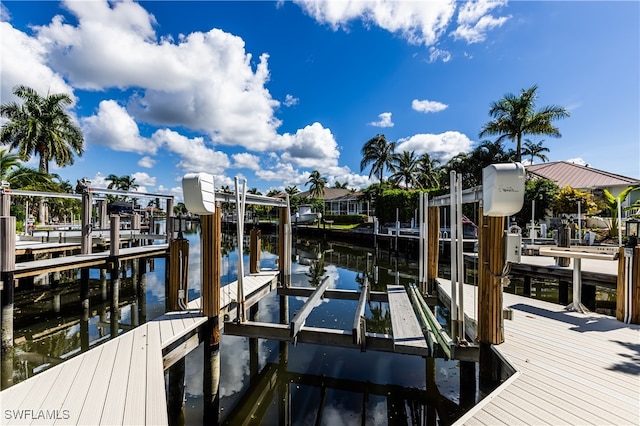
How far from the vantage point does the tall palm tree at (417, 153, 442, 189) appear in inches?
1468

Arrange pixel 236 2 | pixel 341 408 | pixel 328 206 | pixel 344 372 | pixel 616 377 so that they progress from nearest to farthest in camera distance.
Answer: pixel 616 377
pixel 341 408
pixel 344 372
pixel 236 2
pixel 328 206

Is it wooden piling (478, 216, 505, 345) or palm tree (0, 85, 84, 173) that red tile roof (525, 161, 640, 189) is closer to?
wooden piling (478, 216, 505, 345)

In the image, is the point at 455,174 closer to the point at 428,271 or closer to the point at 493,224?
the point at 493,224

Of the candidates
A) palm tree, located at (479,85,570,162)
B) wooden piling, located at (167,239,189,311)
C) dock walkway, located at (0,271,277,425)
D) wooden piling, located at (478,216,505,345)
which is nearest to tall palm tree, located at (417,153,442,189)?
palm tree, located at (479,85,570,162)

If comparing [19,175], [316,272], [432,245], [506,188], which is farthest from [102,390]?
[19,175]

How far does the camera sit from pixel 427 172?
37906 mm

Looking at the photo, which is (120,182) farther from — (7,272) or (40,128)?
(7,272)

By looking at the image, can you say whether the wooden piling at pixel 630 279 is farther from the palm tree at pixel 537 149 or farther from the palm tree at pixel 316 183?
the palm tree at pixel 316 183

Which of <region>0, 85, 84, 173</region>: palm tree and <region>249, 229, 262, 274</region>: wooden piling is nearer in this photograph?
<region>249, 229, 262, 274</region>: wooden piling

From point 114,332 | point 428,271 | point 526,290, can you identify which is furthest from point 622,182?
point 114,332

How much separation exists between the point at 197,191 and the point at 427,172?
123ft

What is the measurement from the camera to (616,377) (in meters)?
3.00

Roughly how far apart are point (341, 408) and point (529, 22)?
11316 mm

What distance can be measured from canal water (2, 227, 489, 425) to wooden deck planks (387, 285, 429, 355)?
85 cm
